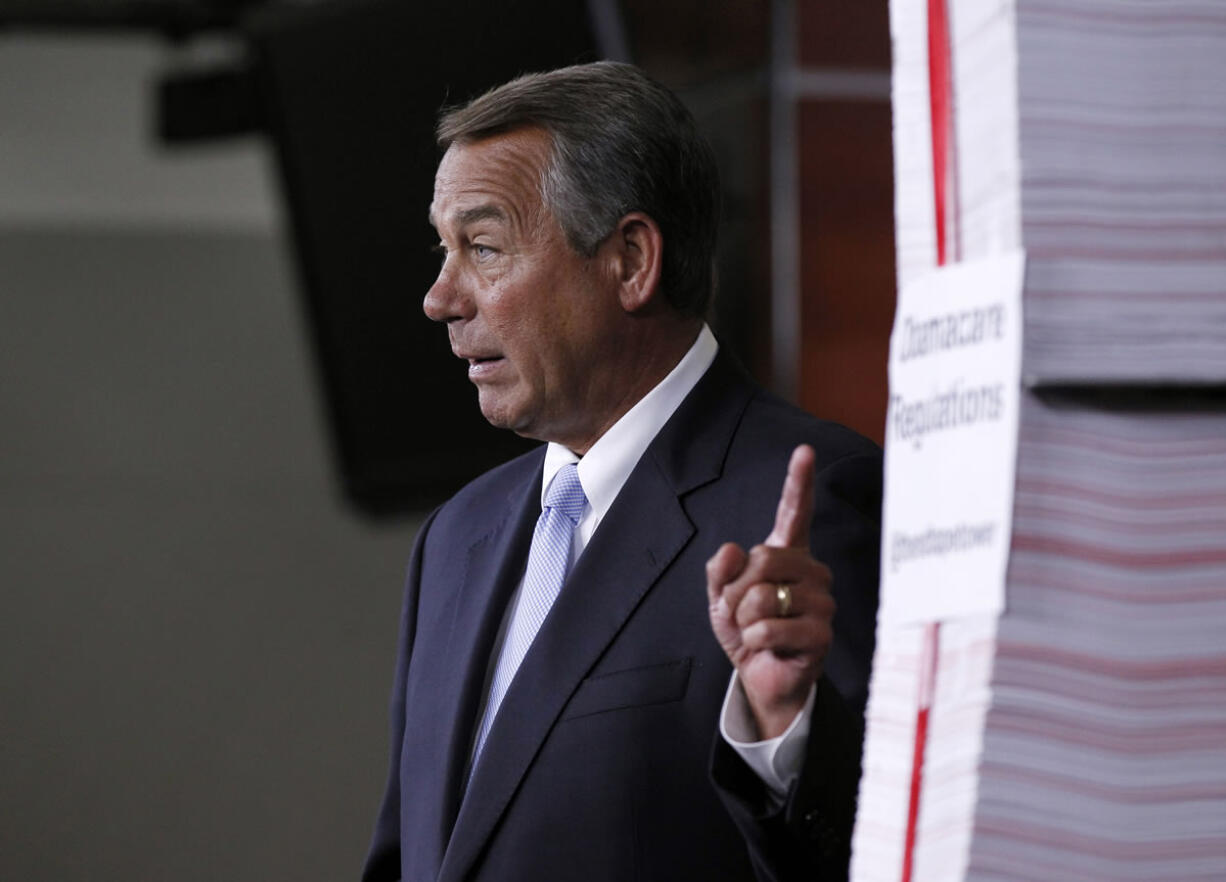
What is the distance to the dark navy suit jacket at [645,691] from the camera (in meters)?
1.44

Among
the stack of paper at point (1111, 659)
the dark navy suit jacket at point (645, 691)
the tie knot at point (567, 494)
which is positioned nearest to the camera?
the stack of paper at point (1111, 659)

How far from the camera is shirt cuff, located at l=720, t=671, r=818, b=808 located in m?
1.16

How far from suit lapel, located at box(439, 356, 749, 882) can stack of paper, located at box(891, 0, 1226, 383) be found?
91 centimetres

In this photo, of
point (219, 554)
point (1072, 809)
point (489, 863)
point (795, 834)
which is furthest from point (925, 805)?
point (219, 554)

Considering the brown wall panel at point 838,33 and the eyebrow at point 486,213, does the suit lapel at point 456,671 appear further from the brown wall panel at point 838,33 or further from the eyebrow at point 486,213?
the brown wall panel at point 838,33

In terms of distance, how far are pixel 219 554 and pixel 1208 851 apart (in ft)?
19.8

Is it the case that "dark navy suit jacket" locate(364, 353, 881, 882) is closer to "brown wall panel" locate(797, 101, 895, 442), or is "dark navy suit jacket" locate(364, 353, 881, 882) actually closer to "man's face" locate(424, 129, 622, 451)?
"man's face" locate(424, 129, 622, 451)

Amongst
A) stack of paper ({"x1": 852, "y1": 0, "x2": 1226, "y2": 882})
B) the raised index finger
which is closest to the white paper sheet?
stack of paper ({"x1": 852, "y1": 0, "x2": 1226, "y2": 882})

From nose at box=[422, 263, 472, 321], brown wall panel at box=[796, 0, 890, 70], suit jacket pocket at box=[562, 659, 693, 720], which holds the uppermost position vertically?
brown wall panel at box=[796, 0, 890, 70]

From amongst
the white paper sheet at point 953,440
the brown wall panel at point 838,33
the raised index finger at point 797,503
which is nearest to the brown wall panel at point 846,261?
the brown wall panel at point 838,33

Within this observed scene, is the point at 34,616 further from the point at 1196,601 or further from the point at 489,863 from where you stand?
the point at 1196,601

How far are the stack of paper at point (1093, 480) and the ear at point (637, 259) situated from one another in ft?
3.70

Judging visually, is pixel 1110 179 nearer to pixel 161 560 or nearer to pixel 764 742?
pixel 764 742

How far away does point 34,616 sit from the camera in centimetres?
635
